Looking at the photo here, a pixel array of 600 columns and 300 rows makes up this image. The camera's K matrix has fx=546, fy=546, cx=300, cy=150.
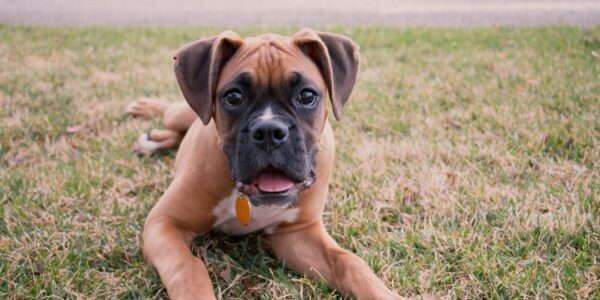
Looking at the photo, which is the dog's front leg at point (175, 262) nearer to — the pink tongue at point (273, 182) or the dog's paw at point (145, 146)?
the pink tongue at point (273, 182)

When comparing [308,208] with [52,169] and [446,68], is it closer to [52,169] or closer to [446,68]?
[52,169]

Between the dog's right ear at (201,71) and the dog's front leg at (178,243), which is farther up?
the dog's right ear at (201,71)

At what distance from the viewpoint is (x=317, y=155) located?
336 cm

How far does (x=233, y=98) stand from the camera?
306cm

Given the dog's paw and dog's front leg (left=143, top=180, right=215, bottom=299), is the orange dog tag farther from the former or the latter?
the dog's paw

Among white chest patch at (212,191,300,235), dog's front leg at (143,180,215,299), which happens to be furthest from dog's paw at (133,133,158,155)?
white chest patch at (212,191,300,235)

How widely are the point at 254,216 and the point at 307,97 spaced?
81cm

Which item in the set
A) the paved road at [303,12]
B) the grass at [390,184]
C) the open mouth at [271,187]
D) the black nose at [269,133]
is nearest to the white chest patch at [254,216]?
the grass at [390,184]

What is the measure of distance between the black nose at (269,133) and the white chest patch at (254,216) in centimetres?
53

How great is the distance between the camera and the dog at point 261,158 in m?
2.86

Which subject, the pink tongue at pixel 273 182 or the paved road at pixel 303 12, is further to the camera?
the paved road at pixel 303 12

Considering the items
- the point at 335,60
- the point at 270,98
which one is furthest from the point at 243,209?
the point at 335,60

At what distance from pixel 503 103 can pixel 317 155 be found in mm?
3199

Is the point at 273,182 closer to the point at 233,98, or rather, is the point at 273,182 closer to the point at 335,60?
the point at 233,98
